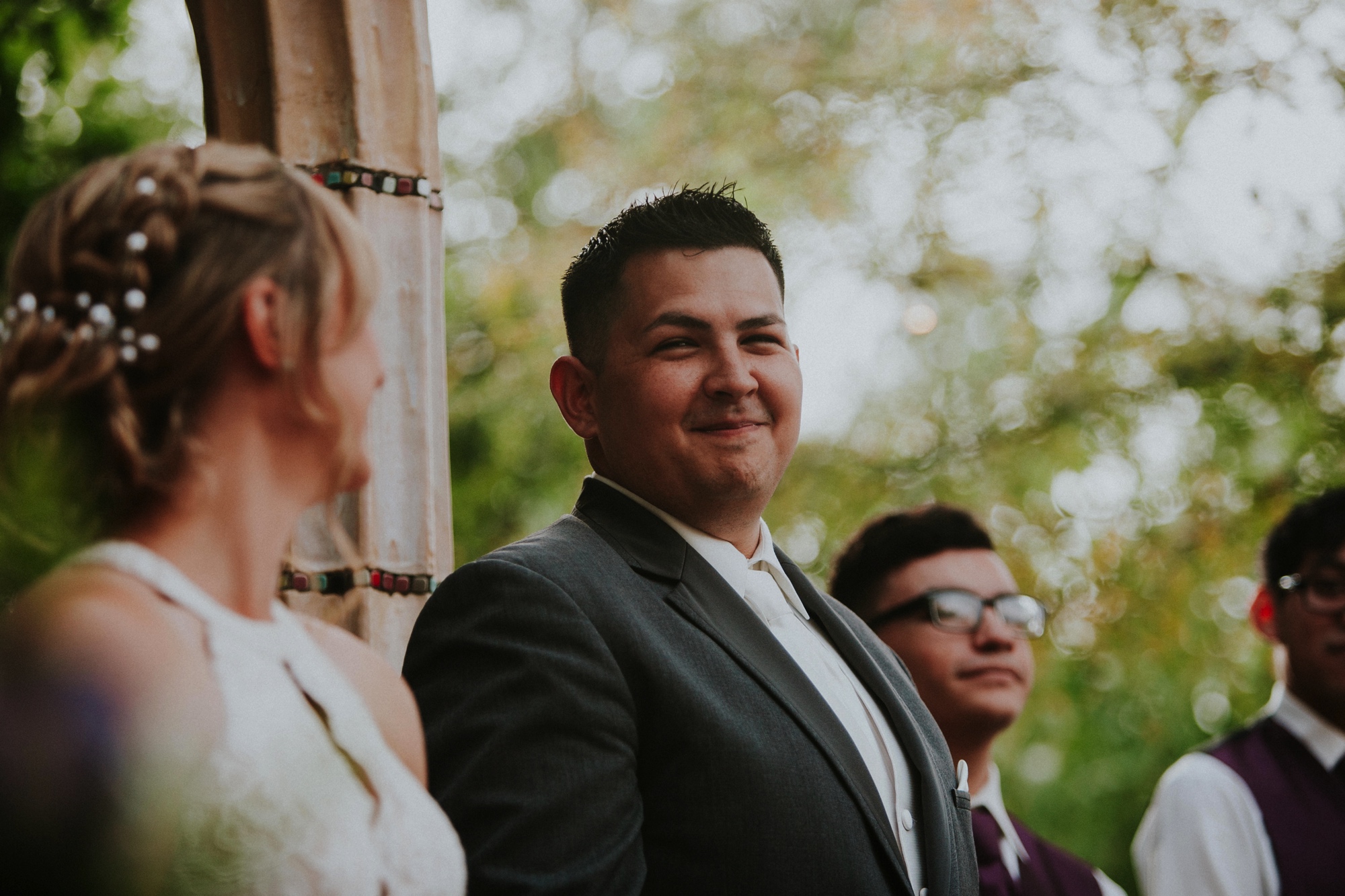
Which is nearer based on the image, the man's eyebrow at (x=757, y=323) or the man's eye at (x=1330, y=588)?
the man's eyebrow at (x=757, y=323)

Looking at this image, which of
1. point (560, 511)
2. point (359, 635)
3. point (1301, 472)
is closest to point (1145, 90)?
point (1301, 472)

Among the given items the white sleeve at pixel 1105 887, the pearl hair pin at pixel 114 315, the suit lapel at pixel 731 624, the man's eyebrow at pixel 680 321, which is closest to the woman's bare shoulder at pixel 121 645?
the pearl hair pin at pixel 114 315

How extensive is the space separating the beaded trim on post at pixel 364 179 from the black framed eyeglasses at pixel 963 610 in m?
1.81

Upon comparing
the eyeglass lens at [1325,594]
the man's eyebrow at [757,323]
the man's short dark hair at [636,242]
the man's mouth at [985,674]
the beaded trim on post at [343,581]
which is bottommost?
the man's mouth at [985,674]

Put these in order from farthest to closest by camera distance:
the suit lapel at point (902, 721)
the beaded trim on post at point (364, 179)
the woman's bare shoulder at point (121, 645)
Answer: the beaded trim on post at point (364, 179), the suit lapel at point (902, 721), the woman's bare shoulder at point (121, 645)

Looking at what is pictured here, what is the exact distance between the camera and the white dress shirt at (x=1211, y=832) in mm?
3686

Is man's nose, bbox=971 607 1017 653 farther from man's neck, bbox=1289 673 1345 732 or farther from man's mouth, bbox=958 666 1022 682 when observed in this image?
man's neck, bbox=1289 673 1345 732

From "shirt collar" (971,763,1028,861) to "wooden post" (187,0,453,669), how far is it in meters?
1.68

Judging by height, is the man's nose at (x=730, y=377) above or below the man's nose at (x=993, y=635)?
above

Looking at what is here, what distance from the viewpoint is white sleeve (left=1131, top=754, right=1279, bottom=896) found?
3.68 m

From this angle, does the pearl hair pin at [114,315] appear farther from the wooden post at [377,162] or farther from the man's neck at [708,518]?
the man's neck at [708,518]

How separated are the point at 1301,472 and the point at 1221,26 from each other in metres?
2.40

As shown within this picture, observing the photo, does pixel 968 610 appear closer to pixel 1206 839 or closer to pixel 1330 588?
pixel 1206 839

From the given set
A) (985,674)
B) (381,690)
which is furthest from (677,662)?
(985,674)
